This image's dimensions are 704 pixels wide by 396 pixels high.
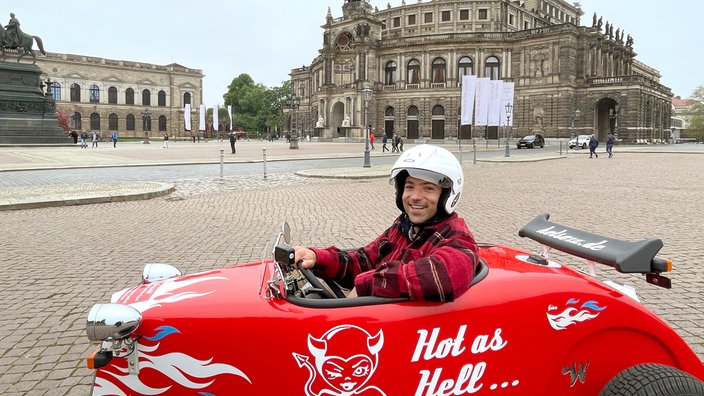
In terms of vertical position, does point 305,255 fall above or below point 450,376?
above

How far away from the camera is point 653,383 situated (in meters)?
2.13

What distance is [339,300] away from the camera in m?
2.14

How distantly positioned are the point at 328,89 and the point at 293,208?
207ft

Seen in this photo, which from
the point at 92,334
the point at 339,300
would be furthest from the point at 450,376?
the point at 92,334

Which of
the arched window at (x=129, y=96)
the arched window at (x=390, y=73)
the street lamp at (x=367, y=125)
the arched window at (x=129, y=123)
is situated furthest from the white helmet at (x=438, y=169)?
the arched window at (x=129, y=123)

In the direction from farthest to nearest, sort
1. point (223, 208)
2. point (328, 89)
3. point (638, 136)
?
point (328, 89) < point (638, 136) < point (223, 208)

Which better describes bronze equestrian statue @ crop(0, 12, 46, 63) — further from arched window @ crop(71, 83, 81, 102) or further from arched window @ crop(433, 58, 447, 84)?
arched window @ crop(71, 83, 81, 102)

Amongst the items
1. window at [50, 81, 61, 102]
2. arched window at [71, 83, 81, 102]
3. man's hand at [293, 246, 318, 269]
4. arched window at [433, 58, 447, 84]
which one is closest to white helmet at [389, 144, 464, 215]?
man's hand at [293, 246, 318, 269]

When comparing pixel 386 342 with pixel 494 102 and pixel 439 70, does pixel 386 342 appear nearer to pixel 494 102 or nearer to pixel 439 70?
pixel 494 102

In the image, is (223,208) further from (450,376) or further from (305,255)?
(450,376)

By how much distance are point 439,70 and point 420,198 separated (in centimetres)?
6723

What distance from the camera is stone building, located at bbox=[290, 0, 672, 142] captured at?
5962 cm

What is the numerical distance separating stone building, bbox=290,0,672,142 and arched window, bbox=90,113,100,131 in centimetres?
3634

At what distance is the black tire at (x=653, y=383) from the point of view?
212cm
